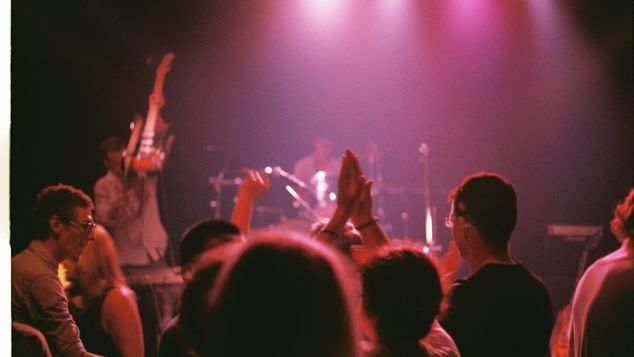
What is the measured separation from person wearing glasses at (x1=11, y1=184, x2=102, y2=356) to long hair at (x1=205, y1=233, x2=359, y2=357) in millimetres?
1577

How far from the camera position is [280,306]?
3.75 feet

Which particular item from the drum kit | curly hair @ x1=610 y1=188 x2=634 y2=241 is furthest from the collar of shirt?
the drum kit

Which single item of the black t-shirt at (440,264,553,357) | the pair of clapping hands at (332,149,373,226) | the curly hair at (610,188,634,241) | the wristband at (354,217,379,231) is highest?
the pair of clapping hands at (332,149,373,226)

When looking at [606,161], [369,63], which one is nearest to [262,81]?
[369,63]

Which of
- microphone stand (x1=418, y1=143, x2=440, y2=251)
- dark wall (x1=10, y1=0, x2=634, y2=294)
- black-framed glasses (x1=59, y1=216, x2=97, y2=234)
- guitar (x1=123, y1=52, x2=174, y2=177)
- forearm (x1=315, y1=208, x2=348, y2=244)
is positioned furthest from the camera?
microphone stand (x1=418, y1=143, x2=440, y2=251)

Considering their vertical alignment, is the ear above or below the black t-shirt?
above

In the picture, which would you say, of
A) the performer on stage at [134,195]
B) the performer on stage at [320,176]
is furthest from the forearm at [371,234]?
the performer on stage at [320,176]

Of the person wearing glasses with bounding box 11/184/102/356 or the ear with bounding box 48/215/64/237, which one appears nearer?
the person wearing glasses with bounding box 11/184/102/356

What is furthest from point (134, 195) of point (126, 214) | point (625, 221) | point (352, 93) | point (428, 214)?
point (625, 221)

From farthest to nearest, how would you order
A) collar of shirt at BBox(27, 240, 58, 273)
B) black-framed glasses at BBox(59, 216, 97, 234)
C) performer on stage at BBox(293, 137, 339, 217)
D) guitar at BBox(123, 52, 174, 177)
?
1. performer on stage at BBox(293, 137, 339, 217)
2. guitar at BBox(123, 52, 174, 177)
3. black-framed glasses at BBox(59, 216, 97, 234)
4. collar of shirt at BBox(27, 240, 58, 273)

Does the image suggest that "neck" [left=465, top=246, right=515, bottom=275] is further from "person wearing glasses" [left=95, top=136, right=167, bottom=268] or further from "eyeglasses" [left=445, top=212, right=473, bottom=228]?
"person wearing glasses" [left=95, top=136, right=167, bottom=268]

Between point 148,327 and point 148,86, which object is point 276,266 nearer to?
point 148,327

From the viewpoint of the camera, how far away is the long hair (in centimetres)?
114

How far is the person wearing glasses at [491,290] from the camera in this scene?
7.18 feet
